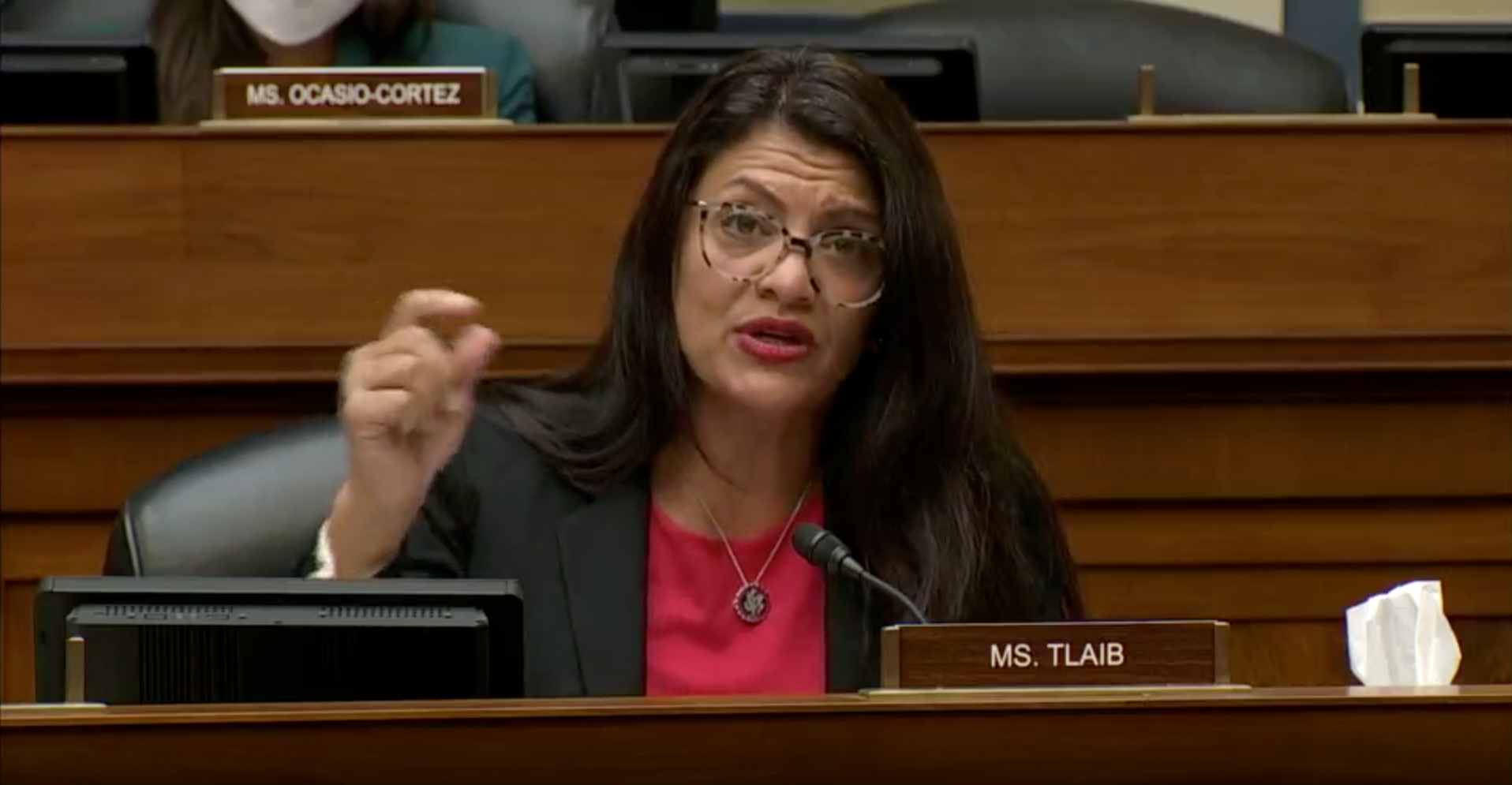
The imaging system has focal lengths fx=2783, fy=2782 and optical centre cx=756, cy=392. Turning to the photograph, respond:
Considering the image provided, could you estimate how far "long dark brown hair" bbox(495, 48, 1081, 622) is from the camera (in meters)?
2.15

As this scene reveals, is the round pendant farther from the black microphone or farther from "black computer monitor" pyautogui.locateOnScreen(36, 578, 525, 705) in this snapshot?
"black computer monitor" pyautogui.locateOnScreen(36, 578, 525, 705)

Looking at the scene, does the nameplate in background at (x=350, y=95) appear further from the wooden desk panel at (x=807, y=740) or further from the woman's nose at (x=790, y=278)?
the wooden desk panel at (x=807, y=740)

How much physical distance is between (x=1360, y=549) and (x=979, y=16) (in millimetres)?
1128

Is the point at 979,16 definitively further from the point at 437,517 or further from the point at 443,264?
the point at 437,517

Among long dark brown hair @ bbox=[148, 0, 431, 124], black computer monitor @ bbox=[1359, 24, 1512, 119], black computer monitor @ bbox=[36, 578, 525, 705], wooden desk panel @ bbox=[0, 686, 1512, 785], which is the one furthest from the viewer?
long dark brown hair @ bbox=[148, 0, 431, 124]

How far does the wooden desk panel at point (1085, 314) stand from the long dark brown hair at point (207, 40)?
19.5 inches

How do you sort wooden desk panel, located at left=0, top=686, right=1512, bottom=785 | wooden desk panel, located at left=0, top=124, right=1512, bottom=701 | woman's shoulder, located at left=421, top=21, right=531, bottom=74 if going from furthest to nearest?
woman's shoulder, located at left=421, top=21, right=531, bottom=74
wooden desk panel, located at left=0, top=124, right=1512, bottom=701
wooden desk panel, located at left=0, top=686, right=1512, bottom=785

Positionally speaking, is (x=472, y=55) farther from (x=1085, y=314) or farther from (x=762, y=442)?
(x=762, y=442)

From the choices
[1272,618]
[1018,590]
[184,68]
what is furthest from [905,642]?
[184,68]

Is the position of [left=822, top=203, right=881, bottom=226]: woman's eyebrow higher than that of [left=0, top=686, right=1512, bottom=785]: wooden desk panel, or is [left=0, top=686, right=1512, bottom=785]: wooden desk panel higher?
[left=822, top=203, right=881, bottom=226]: woman's eyebrow

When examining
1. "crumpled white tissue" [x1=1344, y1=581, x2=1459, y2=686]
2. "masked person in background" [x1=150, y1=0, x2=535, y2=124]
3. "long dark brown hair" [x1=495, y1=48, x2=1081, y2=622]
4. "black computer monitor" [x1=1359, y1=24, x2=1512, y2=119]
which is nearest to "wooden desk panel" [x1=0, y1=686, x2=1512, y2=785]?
"crumpled white tissue" [x1=1344, y1=581, x2=1459, y2=686]

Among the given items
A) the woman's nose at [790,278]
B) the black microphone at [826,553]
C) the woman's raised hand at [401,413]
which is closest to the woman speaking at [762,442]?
the woman's nose at [790,278]

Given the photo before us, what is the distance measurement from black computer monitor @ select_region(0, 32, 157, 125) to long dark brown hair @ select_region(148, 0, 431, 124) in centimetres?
37

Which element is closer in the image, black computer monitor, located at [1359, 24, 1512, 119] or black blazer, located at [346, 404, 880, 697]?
black blazer, located at [346, 404, 880, 697]
